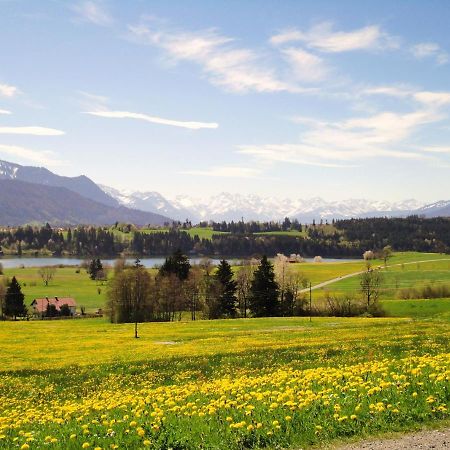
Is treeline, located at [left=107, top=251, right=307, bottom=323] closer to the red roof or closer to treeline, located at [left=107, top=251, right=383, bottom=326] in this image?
treeline, located at [left=107, top=251, right=383, bottom=326]

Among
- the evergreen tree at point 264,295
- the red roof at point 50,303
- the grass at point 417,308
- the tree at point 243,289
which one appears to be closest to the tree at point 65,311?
Result: the red roof at point 50,303

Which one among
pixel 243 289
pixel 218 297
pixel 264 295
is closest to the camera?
pixel 264 295

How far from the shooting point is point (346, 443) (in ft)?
40.3

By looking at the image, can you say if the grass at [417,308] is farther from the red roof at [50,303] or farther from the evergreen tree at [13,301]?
the evergreen tree at [13,301]

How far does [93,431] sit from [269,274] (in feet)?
350

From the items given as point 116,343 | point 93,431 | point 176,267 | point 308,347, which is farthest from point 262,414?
point 176,267

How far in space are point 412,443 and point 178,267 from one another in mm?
130593

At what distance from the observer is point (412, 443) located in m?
12.1

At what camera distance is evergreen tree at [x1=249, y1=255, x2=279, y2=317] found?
119 meters

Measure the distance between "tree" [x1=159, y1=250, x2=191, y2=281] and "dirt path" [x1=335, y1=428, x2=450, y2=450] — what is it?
127 meters

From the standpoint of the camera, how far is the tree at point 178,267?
13975 cm

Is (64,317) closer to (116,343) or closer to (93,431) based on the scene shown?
(116,343)

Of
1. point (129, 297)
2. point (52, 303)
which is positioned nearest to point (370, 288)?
point (129, 297)

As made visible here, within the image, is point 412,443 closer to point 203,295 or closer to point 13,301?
point 203,295
